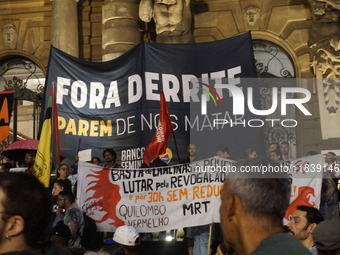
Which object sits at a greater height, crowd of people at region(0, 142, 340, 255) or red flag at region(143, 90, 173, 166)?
red flag at region(143, 90, 173, 166)

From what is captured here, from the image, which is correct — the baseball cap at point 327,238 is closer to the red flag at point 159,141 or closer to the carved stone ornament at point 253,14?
the red flag at point 159,141

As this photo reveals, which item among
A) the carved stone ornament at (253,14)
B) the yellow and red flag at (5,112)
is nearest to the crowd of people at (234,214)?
the yellow and red flag at (5,112)

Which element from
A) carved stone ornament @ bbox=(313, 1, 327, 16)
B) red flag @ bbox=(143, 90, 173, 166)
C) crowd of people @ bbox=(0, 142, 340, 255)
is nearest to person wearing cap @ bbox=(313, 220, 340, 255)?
crowd of people @ bbox=(0, 142, 340, 255)

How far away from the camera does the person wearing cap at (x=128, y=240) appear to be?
8812 mm

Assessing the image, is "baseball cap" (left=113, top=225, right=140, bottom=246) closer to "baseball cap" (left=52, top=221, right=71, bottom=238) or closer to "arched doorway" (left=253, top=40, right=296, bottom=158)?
"baseball cap" (left=52, top=221, right=71, bottom=238)

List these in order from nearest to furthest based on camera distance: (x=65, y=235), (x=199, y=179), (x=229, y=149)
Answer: (x=65, y=235)
(x=199, y=179)
(x=229, y=149)

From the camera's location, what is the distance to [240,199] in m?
3.57

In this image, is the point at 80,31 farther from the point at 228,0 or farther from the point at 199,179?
the point at 199,179

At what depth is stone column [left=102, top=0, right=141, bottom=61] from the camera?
1738 centimetres

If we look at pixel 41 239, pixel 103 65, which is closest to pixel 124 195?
pixel 103 65

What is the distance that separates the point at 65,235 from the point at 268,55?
11053 millimetres

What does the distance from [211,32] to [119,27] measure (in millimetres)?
2362

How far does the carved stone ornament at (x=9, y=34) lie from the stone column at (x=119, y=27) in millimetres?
2954

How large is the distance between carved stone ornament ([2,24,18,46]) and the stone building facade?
0.02 metres
